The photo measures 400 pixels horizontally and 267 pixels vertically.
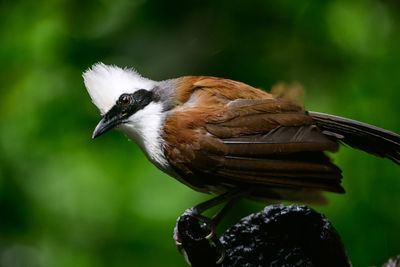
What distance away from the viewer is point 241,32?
3.95m

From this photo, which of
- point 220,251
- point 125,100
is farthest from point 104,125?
point 220,251

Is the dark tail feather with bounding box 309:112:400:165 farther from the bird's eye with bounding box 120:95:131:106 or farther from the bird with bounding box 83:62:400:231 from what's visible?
the bird's eye with bounding box 120:95:131:106

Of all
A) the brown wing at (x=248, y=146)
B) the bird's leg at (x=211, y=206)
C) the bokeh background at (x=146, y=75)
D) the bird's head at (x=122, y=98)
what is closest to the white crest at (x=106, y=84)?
the bird's head at (x=122, y=98)

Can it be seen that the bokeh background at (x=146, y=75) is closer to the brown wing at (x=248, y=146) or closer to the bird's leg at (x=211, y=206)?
the bird's leg at (x=211, y=206)

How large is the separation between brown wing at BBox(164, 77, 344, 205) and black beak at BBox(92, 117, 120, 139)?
8.9 inches

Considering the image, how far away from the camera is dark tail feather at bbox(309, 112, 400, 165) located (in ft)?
8.25

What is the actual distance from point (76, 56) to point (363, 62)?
6.09ft

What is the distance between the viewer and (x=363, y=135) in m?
2.56

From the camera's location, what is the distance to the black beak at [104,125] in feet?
8.26

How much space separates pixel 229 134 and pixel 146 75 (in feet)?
4.93

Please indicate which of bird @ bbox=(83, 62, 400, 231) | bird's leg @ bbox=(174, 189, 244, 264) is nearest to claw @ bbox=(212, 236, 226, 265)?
bird's leg @ bbox=(174, 189, 244, 264)

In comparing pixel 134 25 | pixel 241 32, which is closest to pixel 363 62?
pixel 241 32

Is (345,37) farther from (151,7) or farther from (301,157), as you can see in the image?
(301,157)

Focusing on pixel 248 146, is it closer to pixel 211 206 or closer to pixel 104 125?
pixel 211 206
